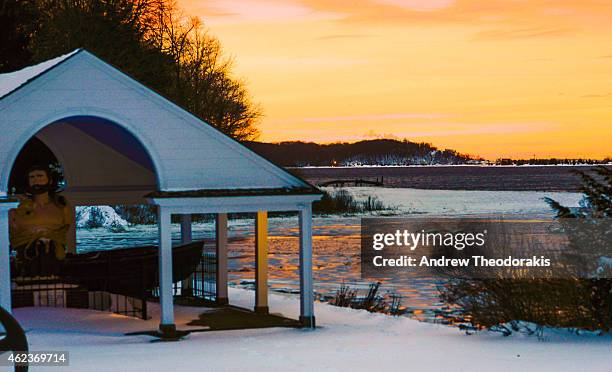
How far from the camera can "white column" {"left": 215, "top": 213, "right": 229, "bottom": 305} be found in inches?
827

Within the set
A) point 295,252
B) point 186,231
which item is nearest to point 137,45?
point 295,252

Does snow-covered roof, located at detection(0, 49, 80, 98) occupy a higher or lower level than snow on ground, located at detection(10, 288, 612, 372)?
higher

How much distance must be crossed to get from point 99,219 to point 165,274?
144 feet

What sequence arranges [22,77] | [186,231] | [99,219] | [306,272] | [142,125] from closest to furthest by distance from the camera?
[142,125] < [22,77] < [306,272] < [186,231] < [99,219]

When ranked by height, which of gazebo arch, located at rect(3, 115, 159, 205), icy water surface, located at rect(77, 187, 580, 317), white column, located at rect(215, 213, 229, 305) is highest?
gazebo arch, located at rect(3, 115, 159, 205)

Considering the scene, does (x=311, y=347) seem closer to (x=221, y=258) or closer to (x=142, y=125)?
(x=142, y=125)

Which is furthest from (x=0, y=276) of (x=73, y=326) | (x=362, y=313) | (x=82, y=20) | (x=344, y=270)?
(x=82, y=20)

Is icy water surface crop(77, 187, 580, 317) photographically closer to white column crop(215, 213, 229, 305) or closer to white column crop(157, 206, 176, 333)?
white column crop(215, 213, 229, 305)

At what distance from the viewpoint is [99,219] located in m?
59.5

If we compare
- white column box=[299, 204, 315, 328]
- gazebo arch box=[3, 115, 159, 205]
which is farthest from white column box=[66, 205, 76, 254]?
white column box=[299, 204, 315, 328]

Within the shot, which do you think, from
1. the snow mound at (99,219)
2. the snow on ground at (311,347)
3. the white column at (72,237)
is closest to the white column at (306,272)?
the snow on ground at (311,347)

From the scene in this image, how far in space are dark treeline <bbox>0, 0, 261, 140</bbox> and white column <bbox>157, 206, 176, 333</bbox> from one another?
3.85 m

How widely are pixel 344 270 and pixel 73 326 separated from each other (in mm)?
17392

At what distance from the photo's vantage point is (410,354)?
14.6 metres
